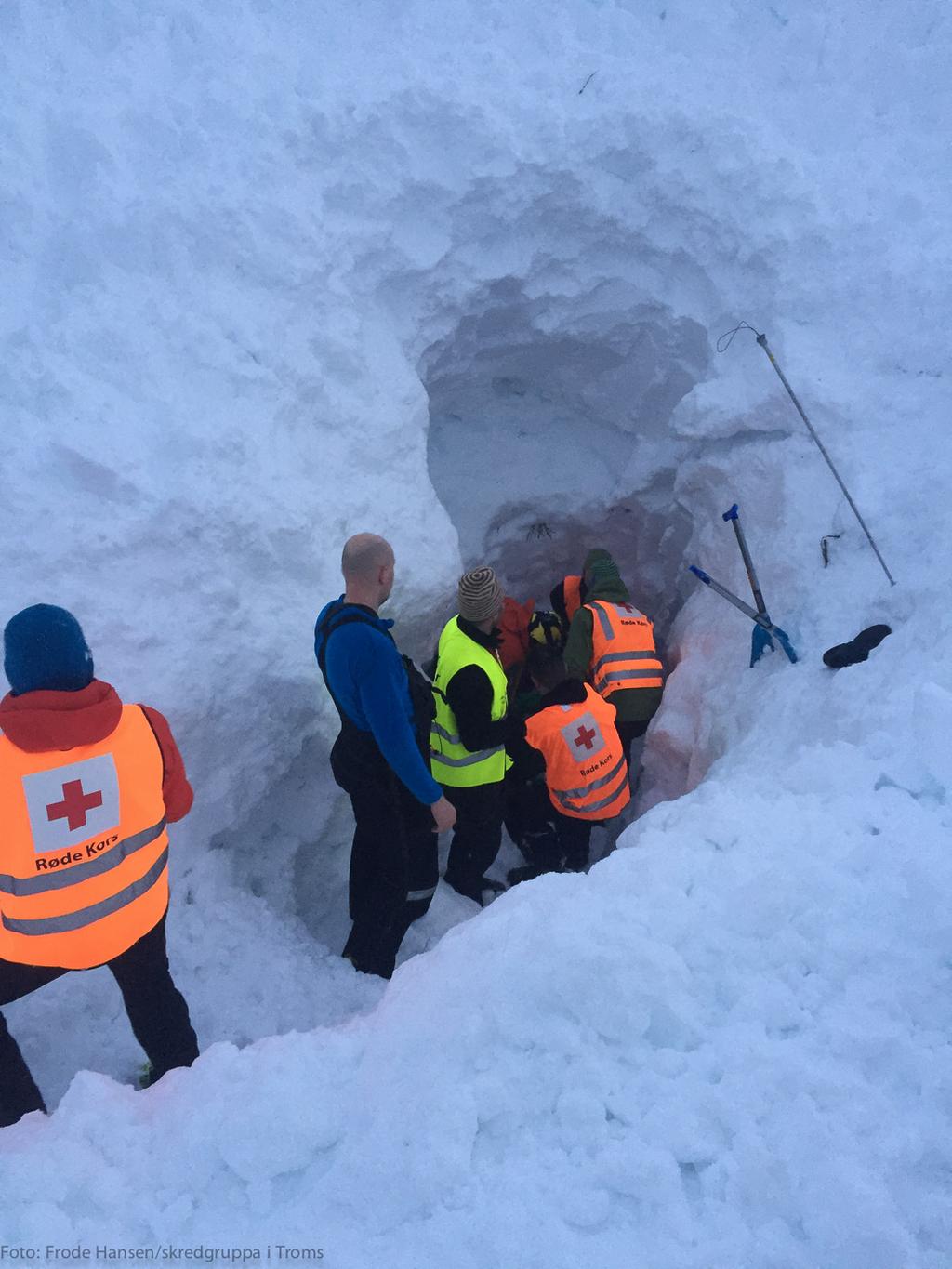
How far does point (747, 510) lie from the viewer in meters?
4.53

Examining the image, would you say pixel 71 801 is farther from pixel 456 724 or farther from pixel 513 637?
pixel 513 637

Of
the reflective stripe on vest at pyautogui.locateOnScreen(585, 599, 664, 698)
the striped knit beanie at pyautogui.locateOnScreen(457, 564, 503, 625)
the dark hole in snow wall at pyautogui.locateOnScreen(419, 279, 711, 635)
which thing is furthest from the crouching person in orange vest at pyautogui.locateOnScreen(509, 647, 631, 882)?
the dark hole in snow wall at pyautogui.locateOnScreen(419, 279, 711, 635)

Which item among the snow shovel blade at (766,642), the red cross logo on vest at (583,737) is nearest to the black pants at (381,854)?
the red cross logo on vest at (583,737)

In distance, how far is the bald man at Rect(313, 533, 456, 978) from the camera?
111 inches

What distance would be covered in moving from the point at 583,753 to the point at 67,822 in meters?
2.42

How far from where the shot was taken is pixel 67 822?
1.95 metres

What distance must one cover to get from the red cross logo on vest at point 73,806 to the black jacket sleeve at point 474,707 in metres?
1.61

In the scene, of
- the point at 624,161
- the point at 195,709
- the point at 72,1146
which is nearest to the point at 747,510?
the point at 624,161

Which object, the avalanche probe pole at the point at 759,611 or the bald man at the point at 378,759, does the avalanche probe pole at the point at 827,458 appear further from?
the bald man at the point at 378,759

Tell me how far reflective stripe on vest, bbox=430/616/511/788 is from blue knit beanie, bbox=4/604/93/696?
1648 millimetres

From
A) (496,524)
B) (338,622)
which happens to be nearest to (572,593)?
(496,524)

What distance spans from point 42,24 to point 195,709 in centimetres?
332

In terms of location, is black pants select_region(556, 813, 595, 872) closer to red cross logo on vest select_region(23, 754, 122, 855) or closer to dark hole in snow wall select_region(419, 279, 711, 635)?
dark hole in snow wall select_region(419, 279, 711, 635)

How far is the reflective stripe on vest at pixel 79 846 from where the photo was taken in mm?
1925
